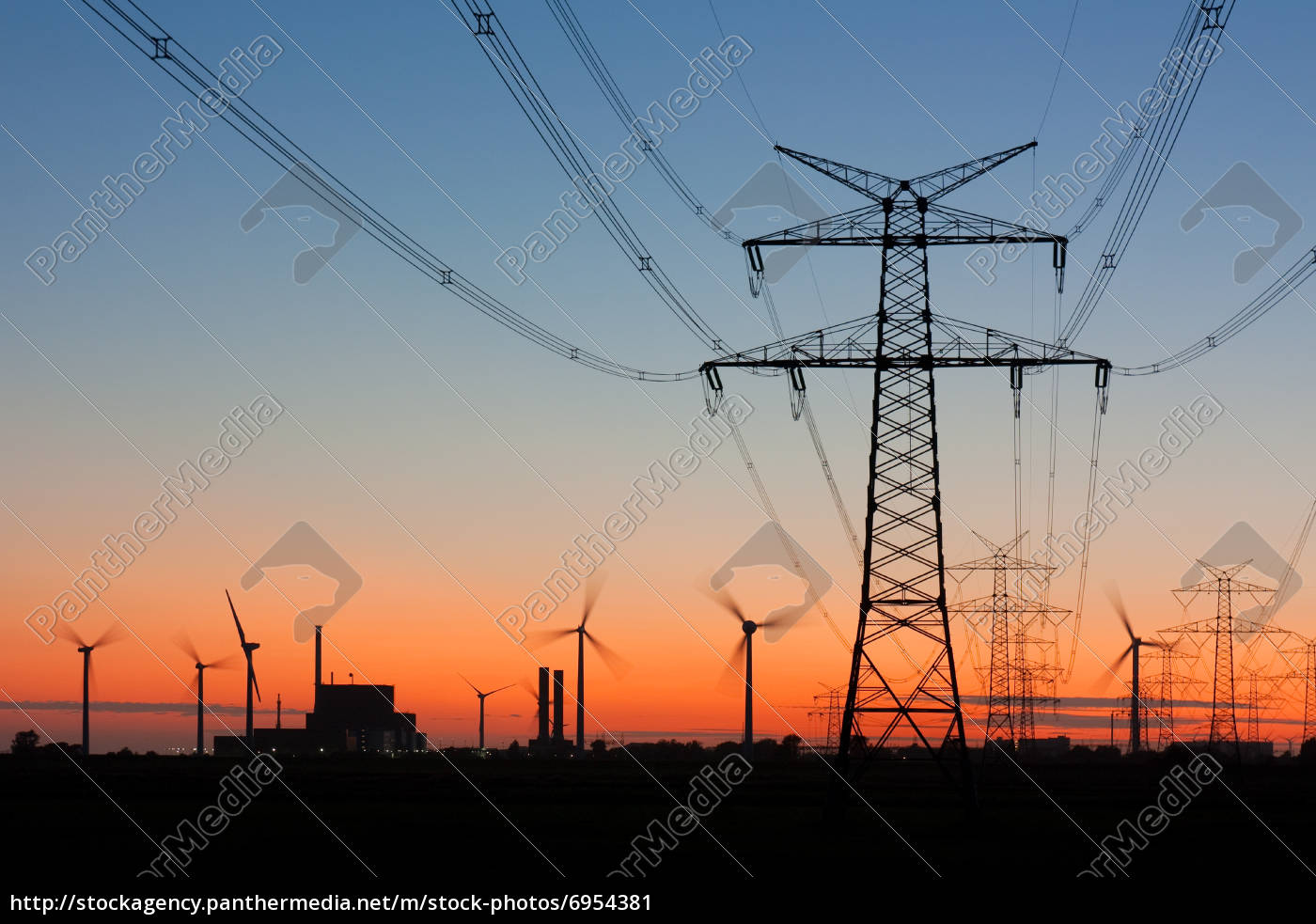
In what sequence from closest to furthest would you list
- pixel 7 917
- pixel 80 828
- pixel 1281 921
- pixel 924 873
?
pixel 7 917, pixel 1281 921, pixel 924 873, pixel 80 828

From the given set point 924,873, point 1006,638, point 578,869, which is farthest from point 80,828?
point 1006,638

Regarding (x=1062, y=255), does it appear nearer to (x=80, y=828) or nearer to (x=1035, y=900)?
(x=1035, y=900)

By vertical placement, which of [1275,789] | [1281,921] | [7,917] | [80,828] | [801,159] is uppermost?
[1275,789]

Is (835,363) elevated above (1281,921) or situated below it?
above

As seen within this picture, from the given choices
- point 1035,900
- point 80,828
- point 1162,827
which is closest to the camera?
point 1035,900

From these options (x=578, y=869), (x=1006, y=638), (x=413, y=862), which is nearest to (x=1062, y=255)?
(x=578, y=869)

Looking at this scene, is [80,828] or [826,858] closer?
[826,858]
